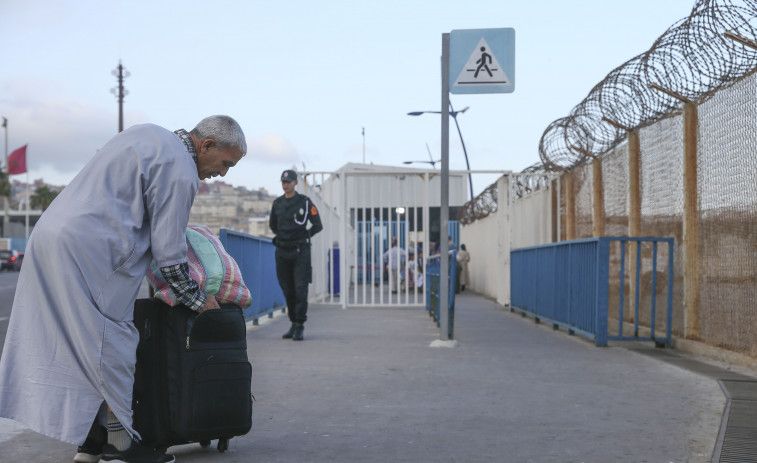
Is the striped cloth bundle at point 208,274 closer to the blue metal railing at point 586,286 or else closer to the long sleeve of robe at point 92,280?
the long sleeve of robe at point 92,280

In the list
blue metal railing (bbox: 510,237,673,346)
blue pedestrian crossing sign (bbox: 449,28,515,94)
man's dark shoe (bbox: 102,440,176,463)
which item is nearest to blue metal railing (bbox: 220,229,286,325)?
blue pedestrian crossing sign (bbox: 449,28,515,94)

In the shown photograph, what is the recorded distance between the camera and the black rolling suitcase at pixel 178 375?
3.99 meters

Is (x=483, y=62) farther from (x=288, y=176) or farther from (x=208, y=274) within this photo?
(x=208, y=274)

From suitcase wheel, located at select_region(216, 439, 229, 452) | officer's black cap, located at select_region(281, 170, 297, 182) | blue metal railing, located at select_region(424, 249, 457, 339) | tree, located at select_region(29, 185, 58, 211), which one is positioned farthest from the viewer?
tree, located at select_region(29, 185, 58, 211)

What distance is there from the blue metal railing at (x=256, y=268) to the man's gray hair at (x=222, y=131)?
598cm

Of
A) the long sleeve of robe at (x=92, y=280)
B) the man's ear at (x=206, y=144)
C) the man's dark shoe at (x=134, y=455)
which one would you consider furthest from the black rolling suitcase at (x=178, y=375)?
the man's ear at (x=206, y=144)

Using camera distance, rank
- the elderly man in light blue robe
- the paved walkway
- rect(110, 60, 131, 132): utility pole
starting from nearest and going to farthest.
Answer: the elderly man in light blue robe → the paved walkway → rect(110, 60, 131, 132): utility pole

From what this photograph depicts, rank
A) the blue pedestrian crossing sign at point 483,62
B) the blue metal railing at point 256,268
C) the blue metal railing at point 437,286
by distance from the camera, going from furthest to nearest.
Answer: the blue metal railing at point 256,268
the blue metal railing at point 437,286
the blue pedestrian crossing sign at point 483,62

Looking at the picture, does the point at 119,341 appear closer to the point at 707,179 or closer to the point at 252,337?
the point at 707,179

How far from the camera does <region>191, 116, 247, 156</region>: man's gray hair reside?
4004 millimetres

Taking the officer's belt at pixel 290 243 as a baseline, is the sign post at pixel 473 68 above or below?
above

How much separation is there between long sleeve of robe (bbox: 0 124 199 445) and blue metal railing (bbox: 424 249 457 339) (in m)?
6.51

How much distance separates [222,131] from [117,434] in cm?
132

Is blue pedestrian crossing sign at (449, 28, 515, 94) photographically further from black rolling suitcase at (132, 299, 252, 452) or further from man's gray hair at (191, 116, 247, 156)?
black rolling suitcase at (132, 299, 252, 452)
